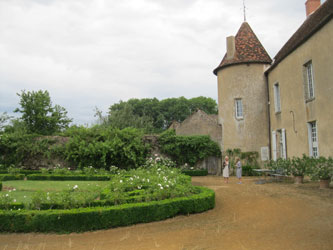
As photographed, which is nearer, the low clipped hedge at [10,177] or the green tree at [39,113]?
the low clipped hedge at [10,177]

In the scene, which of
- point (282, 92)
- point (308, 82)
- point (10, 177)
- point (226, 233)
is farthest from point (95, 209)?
point (282, 92)

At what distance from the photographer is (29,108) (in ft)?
63.9

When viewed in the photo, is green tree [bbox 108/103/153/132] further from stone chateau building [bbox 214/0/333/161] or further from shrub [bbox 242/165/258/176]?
shrub [bbox 242/165/258/176]

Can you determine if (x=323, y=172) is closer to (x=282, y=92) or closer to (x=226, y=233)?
(x=226, y=233)

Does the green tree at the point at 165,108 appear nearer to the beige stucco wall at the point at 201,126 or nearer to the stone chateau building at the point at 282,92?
the beige stucco wall at the point at 201,126

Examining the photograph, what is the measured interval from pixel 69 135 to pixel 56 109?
4.42 metres

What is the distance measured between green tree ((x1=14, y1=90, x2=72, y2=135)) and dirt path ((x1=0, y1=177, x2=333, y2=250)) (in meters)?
15.4

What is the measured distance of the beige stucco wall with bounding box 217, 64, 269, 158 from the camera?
16469 mm

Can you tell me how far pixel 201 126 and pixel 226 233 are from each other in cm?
1714

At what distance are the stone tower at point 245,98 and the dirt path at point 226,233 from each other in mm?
9233

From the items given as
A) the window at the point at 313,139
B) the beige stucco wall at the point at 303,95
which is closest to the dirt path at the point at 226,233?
the beige stucco wall at the point at 303,95

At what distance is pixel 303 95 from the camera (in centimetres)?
1223

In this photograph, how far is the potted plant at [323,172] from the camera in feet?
29.6

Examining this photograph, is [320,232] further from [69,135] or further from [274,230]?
[69,135]
